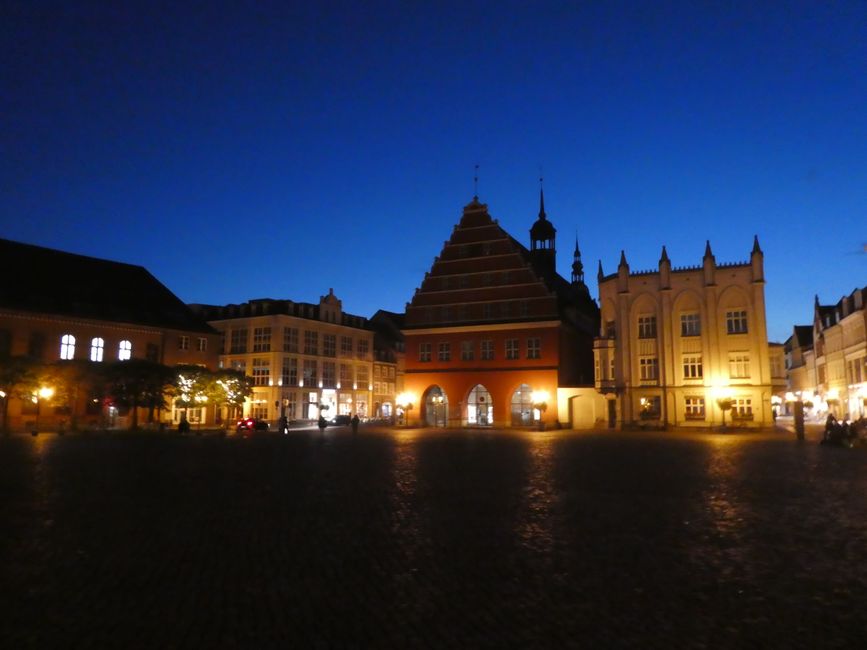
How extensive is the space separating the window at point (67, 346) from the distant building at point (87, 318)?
8cm

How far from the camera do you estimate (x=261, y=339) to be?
79.1 meters

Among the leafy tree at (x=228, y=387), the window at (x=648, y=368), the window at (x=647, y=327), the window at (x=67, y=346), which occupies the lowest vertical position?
the leafy tree at (x=228, y=387)

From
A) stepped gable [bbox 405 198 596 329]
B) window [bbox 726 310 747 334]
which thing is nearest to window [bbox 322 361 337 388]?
stepped gable [bbox 405 198 596 329]

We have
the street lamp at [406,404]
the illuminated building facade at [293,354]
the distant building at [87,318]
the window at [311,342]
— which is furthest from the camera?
the window at [311,342]

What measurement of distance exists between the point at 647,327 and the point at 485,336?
13779mm

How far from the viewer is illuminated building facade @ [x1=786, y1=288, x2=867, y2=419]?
6025 centimetres

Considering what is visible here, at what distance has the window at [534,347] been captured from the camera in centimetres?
5906

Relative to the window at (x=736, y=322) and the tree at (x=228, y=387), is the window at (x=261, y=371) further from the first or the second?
the window at (x=736, y=322)

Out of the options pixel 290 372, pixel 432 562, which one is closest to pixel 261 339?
pixel 290 372

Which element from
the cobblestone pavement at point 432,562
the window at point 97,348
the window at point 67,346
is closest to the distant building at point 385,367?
the window at point 97,348

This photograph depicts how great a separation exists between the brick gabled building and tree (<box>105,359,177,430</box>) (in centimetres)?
2270

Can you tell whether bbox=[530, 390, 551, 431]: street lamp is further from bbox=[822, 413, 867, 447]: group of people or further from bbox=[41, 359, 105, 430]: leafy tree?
bbox=[41, 359, 105, 430]: leafy tree

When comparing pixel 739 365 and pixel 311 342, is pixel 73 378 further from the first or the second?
pixel 739 365

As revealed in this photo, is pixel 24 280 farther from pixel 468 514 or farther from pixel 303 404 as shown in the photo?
pixel 468 514
